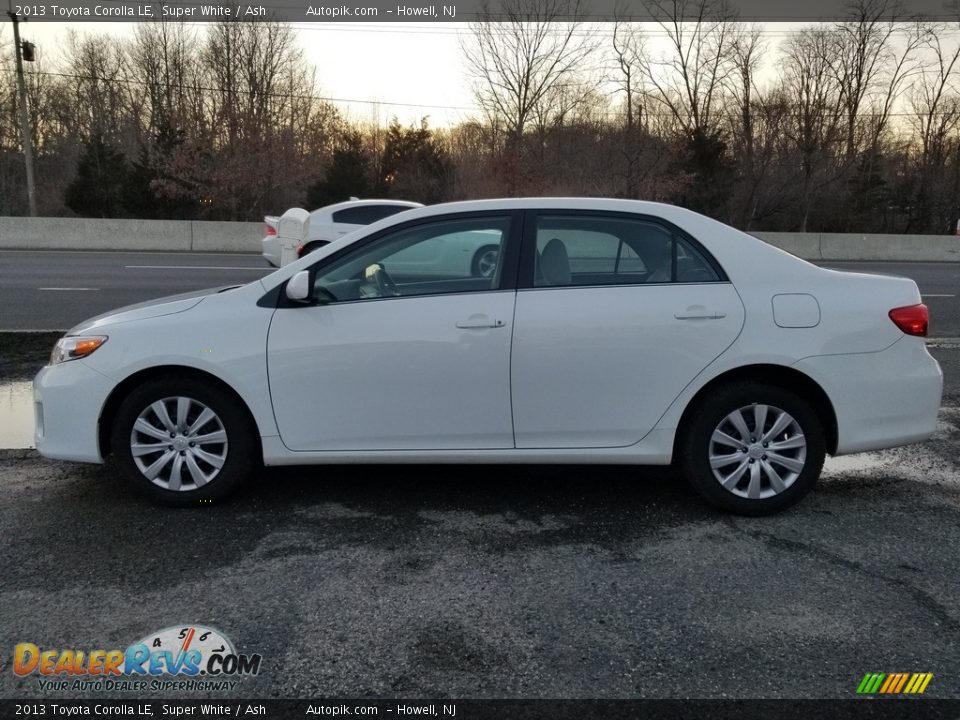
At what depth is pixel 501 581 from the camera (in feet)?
11.5

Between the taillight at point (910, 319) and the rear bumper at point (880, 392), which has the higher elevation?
the taillight at point (910, 319)

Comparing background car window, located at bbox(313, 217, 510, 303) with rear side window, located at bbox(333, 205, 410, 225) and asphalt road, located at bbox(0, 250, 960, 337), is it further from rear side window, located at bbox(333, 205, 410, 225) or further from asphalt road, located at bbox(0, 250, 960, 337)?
rear side window, located at bbox(333, 205, 410, 225)

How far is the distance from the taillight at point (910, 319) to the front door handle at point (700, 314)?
3.03ft

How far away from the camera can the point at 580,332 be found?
13.4 ft

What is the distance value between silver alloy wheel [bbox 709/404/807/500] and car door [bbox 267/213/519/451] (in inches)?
43.6

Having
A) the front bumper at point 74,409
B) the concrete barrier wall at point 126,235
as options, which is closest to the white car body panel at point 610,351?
the front bumper at point 74,409

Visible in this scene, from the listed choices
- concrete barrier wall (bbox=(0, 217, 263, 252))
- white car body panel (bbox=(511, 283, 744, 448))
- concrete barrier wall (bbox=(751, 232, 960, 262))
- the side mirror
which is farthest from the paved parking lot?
concrete barrier wall (bbox=(751, 232, 960, 262))

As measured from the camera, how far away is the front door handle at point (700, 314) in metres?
4.11

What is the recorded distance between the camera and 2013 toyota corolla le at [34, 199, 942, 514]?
412 cm

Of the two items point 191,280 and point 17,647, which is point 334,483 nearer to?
point 17,647

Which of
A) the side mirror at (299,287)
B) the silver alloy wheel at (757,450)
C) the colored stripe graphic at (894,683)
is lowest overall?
the colored stripe graphic at (894,683)

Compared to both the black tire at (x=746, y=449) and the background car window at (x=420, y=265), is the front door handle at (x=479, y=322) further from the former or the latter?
the black tire at (x=746, y=449)

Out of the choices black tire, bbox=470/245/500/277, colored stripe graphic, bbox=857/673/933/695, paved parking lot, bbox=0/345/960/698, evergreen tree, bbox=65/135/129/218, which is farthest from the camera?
evergreen tree, bbox=65/135/129/218
